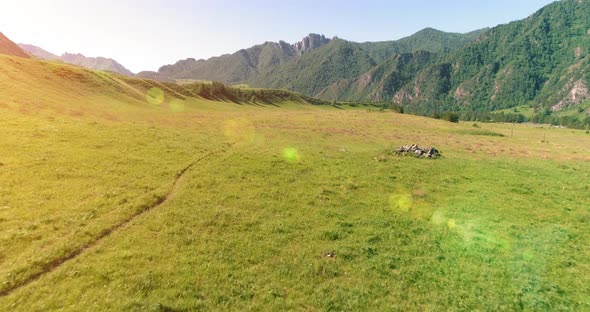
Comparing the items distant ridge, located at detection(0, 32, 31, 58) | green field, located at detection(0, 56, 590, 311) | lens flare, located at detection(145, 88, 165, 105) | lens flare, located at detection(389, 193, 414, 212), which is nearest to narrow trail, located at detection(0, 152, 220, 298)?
green field, located at detection(0, 56, 590, 311)

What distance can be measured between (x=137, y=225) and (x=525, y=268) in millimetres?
22645

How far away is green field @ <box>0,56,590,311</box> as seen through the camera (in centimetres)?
1345

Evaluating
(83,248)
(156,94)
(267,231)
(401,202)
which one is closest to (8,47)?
(156,94)

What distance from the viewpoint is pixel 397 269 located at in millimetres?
16422

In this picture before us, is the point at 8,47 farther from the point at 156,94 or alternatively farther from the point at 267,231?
the point at 267,231

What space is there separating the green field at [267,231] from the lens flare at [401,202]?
0.76ft

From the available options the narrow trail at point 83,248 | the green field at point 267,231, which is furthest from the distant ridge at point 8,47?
the narrow trail at point 83,248

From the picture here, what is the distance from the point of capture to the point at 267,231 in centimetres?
1920

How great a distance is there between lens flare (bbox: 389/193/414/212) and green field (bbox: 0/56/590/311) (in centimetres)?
23

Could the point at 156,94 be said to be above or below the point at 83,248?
above

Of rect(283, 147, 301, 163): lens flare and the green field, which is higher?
rect(283, 147, 301, 163): lens flare

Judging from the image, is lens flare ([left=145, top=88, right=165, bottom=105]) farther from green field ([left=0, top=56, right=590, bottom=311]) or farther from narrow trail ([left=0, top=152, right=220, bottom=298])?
narrow trail ([left=0, top=152, right=220, bottom=298])

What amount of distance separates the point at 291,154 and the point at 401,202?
1757 centimetres

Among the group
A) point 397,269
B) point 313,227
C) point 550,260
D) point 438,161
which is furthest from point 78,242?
point 438,161
